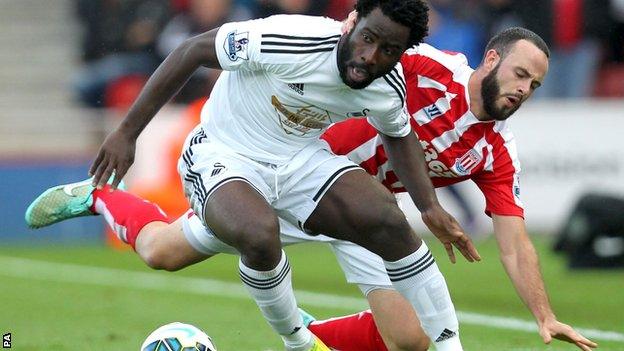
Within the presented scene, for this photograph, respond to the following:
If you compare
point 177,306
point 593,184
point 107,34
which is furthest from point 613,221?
point 107,34

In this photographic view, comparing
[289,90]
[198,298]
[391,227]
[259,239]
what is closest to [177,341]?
[259,239]

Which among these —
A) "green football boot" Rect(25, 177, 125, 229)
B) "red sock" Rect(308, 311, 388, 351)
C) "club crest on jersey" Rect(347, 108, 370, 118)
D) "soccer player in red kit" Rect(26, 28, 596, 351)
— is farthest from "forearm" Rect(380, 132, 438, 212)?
"green football boot" Rect(25, 177, 125, 229)

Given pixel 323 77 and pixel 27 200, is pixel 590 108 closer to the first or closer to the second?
pixel 27 200

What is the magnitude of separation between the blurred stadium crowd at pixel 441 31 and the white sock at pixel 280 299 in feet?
26.3

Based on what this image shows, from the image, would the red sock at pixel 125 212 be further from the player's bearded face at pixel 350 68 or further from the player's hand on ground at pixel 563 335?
the player's hand on ground at pixel 563 335

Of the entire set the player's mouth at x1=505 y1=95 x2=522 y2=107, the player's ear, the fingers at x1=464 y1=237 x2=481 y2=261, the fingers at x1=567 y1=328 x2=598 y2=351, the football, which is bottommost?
the football

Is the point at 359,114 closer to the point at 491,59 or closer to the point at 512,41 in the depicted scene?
the point at 491,59

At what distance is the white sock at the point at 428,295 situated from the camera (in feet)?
20.1

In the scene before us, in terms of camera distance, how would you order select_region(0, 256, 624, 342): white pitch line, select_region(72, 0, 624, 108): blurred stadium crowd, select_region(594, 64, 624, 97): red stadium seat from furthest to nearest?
select_region(594, 64, 624, 97): red stadium seat
select_region(72, 0, 624, 108): blurred stadium crowd
select_region(0, 256, 624, 342): white pitch line

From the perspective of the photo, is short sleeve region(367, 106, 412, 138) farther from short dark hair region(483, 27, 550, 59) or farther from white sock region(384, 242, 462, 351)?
short dark hair region(483, 27, 550, 59)

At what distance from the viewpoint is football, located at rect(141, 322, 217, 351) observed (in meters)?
6.23

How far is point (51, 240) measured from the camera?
1432 centimetres

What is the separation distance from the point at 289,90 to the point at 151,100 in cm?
63

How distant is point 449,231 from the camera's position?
6.18m
